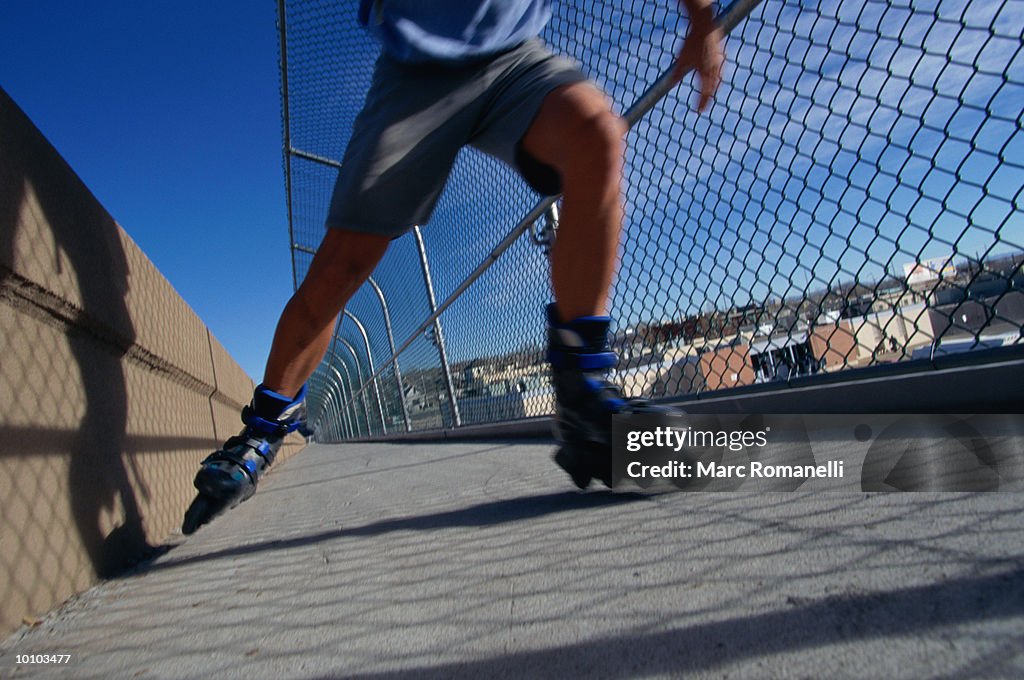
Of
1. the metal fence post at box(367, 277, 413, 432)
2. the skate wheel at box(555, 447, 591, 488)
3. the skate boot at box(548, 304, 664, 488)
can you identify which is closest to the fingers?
the skate boot at box(548, 304, 664, 488)

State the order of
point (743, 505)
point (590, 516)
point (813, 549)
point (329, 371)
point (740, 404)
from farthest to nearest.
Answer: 1. point (329, 371)
2. point (740, 404)
3. point (590, 516)
4. point (743, 505)
5. point (813, 549)

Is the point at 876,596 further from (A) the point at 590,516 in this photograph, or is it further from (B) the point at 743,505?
(A) the point at 590,516

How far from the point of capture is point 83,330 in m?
1.52

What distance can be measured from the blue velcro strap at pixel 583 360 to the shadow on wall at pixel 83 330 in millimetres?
1018

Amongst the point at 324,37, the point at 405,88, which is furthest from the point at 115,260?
the point at 324,37

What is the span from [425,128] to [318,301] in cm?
50

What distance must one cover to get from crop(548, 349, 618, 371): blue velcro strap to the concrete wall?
1.01 m

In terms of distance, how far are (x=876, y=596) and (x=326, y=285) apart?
4.26ft

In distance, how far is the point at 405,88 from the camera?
1500mm

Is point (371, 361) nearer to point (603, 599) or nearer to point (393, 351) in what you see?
point (393, 351)

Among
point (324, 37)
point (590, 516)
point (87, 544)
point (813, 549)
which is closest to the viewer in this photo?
point (813, 549)

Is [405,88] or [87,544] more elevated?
[405,88]

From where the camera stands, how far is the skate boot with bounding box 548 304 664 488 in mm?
1235

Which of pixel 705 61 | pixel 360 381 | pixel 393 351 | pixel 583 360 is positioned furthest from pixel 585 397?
pixel 360 381
